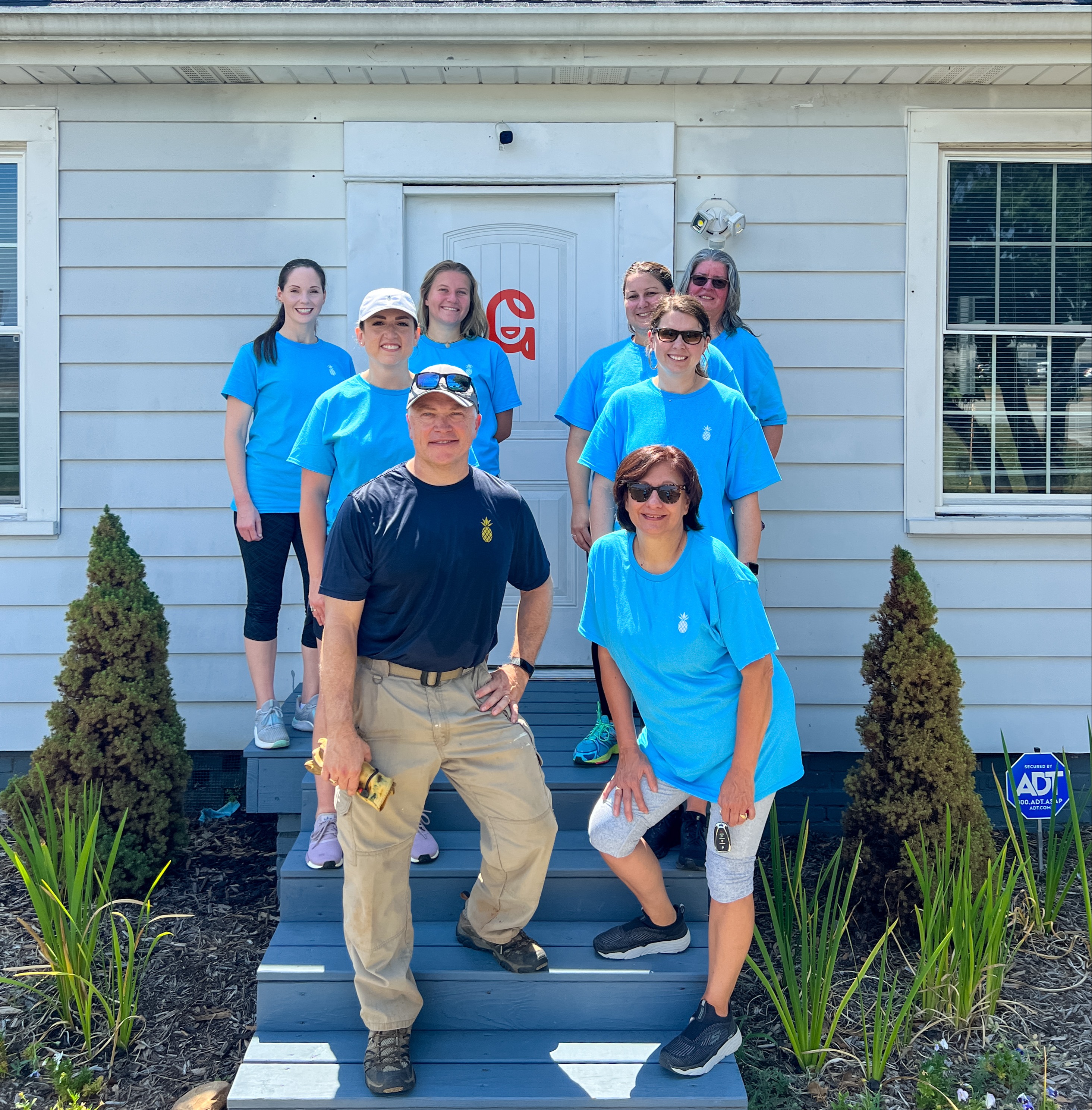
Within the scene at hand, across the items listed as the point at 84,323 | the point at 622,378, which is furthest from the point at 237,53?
the point at 622,378

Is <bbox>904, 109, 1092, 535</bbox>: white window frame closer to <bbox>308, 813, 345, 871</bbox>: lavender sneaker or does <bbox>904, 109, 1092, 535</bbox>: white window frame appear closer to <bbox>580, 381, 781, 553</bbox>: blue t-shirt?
<bbox>580, 381, 781, 553</bbox>: blue t-shirt

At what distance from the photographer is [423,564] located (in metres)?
2.70

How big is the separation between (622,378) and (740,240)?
1.46 m

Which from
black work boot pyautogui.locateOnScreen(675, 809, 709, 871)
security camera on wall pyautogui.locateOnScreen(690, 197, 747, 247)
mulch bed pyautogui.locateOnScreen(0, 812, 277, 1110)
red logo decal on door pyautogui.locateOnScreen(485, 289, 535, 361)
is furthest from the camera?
red logo decal on door pyautogui.locateOnScreen(485, 289, 535, 361)

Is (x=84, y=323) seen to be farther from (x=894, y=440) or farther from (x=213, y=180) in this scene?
(x=894, y=440)

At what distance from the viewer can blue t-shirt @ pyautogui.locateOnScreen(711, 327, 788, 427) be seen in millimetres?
4023

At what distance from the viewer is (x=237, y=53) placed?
14.9 ft

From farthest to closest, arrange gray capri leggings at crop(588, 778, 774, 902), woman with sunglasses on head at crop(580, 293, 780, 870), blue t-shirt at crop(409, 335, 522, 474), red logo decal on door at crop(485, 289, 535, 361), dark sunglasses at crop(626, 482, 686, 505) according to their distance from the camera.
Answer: red logo decal on door at crop(485, 289, 535, 361) → blue t-shirt at crop(409, 335, 522, 474) → woman with sunglasses on head at crop(580, 293, 780, 870) → gray capri leggings at crop(588, 778, 774, 902) → dark sunglasses at crop(626, 482, 686, 505)

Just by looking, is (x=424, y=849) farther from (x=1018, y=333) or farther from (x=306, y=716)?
(x=1018, y=333)

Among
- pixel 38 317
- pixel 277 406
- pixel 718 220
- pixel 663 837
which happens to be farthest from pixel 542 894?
pixel 38 317

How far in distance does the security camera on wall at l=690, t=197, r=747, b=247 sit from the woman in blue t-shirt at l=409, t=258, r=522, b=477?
140cm

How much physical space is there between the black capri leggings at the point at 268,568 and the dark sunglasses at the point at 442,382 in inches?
58.7

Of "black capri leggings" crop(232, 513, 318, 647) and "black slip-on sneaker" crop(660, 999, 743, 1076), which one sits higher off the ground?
"black capri leggings" crop(232, 513, 318, 647)

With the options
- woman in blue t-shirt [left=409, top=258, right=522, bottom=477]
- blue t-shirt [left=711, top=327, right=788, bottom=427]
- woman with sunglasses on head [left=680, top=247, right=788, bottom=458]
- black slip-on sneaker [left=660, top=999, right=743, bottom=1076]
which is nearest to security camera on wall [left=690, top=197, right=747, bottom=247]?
woman with sunglasses on head [left=680, top=247, right=788, bottom=458]
